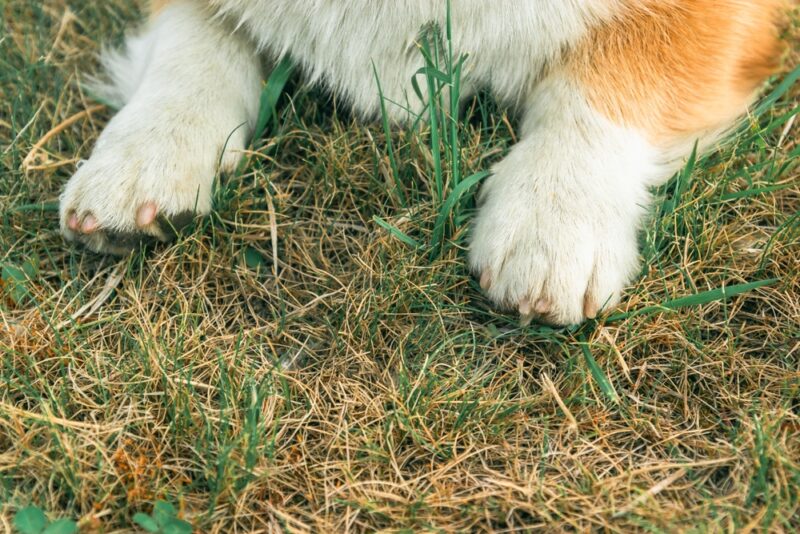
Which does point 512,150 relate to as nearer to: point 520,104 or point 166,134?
point 520,104

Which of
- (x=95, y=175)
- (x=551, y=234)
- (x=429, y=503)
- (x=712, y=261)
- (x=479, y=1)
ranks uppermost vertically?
(x=479, y=1)

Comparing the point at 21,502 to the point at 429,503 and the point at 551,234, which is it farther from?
the point at 551,234

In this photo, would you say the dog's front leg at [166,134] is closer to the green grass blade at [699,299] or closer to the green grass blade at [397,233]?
the green grass blade at [397,233]

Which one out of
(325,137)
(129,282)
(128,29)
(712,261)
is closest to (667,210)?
(712,261)

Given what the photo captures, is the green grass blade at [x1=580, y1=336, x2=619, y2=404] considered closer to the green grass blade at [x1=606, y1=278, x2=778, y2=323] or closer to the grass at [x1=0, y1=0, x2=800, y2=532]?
the grass at [x1=0, y1=0, x2=800, y2=532]

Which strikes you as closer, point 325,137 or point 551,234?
point 551,234

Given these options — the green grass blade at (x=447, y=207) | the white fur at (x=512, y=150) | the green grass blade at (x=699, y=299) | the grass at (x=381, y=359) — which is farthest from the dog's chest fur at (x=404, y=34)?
the green grass blade at (x=699, y=299)

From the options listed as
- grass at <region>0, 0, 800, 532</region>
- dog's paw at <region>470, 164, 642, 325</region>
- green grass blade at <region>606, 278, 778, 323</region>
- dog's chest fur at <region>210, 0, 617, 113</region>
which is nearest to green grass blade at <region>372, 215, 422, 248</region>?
grass at <region>0, 0, 800, 532</region>
